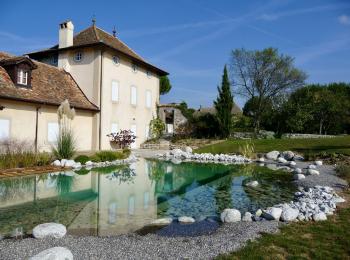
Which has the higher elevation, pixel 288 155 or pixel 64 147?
pixel 64 147

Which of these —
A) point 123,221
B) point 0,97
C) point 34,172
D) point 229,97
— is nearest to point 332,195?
point 123,221

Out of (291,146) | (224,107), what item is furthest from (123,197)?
(224,107)

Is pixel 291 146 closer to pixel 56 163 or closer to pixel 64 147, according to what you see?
pixel 64 147

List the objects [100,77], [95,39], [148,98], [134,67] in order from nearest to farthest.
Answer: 1. [100,77]
2. [95,39]
3. [134,67]
4. [148,98]

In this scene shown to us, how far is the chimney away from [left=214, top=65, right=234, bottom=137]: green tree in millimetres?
13163

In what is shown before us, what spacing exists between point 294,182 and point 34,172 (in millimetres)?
9444

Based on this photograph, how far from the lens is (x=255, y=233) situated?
5.48m

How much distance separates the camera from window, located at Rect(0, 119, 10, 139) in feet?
50.7

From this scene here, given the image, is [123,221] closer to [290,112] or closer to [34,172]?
[34,172]

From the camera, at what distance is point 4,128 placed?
51.2 feet

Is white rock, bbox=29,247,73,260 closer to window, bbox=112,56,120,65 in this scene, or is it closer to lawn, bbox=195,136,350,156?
lawn, bbox=195,136,350,156

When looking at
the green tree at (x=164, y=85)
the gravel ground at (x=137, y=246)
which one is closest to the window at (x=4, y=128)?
the gravel ground at (x=137, y=246)

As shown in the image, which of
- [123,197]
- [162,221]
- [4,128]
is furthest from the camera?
[4,128]

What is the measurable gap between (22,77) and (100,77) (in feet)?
16.4
